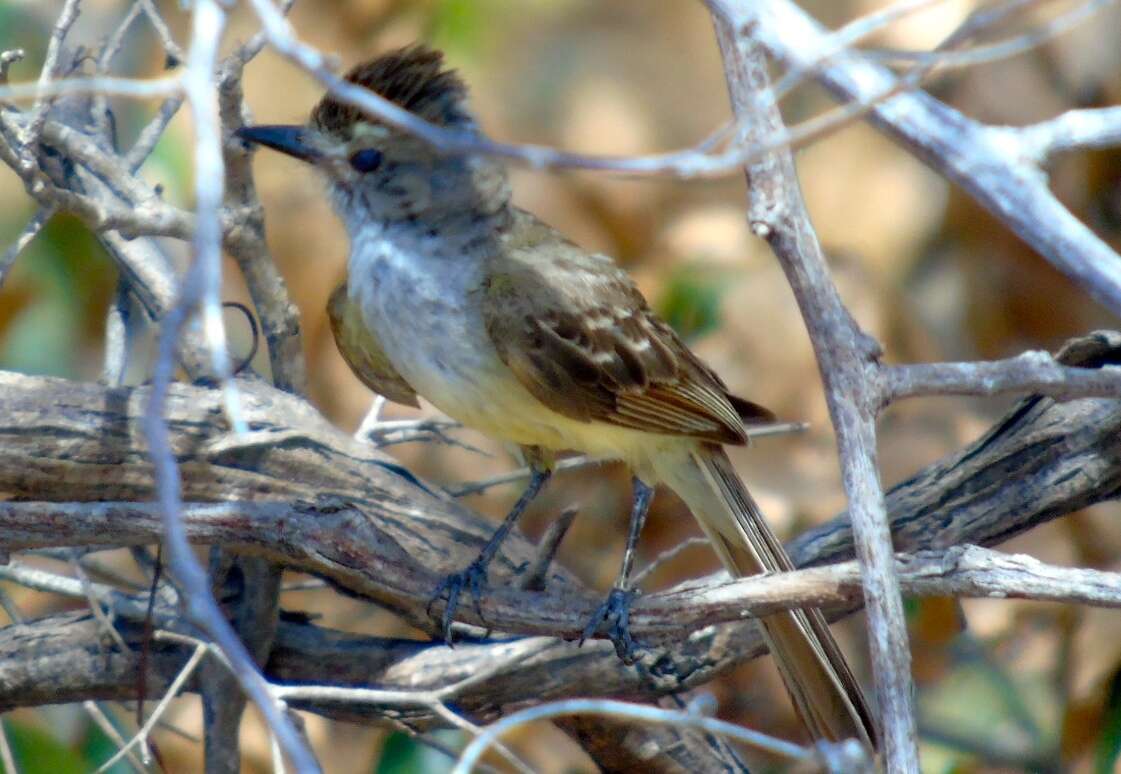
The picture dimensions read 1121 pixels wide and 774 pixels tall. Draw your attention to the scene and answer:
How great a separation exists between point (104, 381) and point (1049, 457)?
2015 millimetres

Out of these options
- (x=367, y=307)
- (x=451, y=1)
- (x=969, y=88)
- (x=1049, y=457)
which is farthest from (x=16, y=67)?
(x=969, y=88)

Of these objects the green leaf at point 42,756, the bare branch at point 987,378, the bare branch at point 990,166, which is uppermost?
the bare branch at point 987,378

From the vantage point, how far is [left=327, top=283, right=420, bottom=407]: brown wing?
2.82m

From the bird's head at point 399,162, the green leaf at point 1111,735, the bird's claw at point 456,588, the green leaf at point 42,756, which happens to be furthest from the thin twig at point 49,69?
the green leaf at point 1111,735

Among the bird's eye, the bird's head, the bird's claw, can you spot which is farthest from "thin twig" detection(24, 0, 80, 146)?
the bird's claw

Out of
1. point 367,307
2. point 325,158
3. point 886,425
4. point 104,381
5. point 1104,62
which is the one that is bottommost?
point 104,381

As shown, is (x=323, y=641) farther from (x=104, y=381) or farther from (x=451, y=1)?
(x=451, y=1)

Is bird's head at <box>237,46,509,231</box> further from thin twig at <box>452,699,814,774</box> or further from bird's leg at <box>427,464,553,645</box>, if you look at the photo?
thin twig at <box>452,699,814,774</box>

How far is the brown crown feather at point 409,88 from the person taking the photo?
2.64 metres

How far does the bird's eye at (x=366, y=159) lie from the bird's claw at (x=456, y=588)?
→ 34.6 inches

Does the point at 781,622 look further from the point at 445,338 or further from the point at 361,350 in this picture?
the point at 361,350

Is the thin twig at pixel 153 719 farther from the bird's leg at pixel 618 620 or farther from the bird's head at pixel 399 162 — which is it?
the bird's head at pixel 399 162

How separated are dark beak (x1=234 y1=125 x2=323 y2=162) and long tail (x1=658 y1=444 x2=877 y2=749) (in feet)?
3.47

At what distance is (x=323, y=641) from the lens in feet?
9.71
